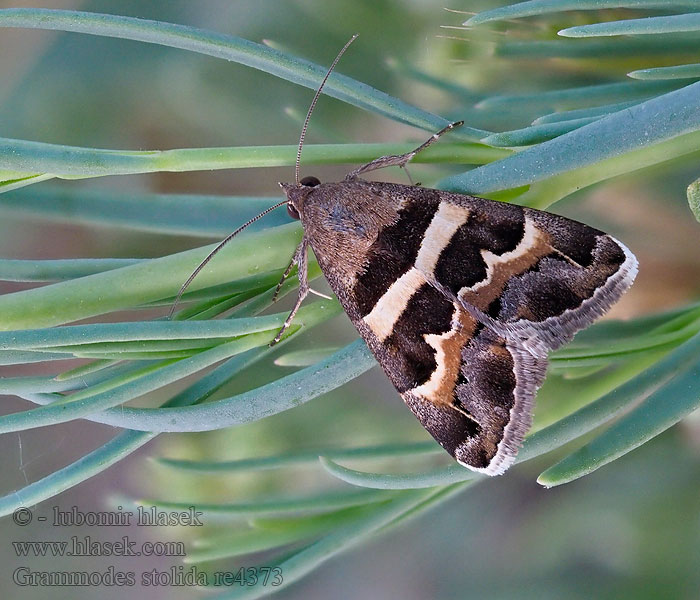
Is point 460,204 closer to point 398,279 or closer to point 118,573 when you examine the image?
point 398,279

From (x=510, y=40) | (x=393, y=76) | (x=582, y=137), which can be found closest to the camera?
(x=582, y=137)

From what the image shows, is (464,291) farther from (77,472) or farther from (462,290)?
(77,472)

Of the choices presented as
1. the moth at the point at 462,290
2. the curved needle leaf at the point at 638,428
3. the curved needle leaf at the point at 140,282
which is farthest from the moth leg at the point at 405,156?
the curved needle leaf at the point at 638,428

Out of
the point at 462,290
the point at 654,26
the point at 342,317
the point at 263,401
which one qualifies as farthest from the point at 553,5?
the point at 342,317

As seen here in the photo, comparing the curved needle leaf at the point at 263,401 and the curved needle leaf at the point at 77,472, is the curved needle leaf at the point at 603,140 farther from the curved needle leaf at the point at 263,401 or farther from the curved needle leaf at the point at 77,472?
the curved needle leaf at the point at 77,472

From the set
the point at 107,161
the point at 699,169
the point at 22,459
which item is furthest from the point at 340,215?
the point at 22,459

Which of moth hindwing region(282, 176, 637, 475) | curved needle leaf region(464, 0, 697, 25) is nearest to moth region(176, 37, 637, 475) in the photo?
moth hindwing region(282, 176, 637, 475)

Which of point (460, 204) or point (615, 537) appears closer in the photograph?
point (460, 204)
